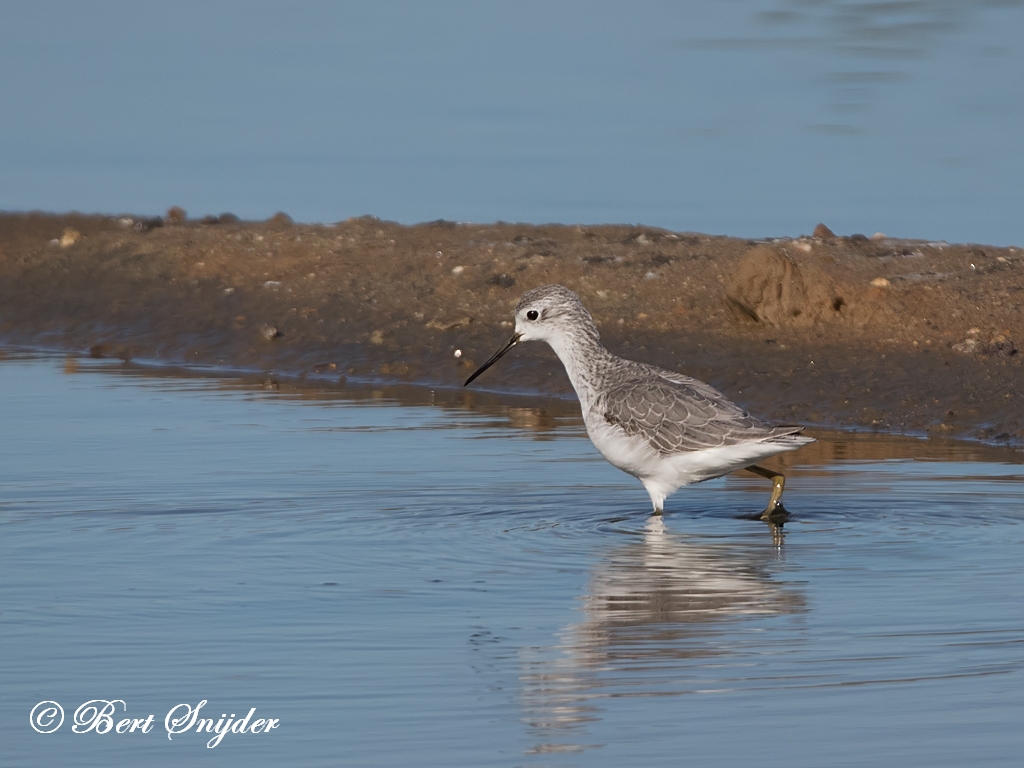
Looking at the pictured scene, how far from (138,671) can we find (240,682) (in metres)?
0.42

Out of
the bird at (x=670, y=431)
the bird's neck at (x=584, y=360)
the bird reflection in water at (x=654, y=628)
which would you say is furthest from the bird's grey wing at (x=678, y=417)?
the bird reflection in water at (x=654, y=628)

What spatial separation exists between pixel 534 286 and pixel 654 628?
858cm

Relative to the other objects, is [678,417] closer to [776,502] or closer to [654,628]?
[776,502]

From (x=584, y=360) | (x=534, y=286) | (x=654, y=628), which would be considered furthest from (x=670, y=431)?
(x=534, y=286)

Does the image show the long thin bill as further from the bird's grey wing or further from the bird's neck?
the bird's grey wing

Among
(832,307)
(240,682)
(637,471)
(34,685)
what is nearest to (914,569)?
(637,471)

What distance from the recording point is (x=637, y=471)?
943 centimetres

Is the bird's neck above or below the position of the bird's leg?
above

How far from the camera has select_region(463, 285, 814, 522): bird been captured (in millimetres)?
9141

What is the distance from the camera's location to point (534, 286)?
1533 cm

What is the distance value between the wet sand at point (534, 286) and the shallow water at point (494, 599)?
134 centimetres

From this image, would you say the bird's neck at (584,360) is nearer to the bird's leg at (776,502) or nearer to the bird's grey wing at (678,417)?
the bird's grey wing at (678,417)

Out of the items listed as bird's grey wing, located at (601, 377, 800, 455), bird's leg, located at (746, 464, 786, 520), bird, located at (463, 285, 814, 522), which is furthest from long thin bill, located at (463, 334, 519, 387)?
bird's leg, located at (746, 464, 786, 520)

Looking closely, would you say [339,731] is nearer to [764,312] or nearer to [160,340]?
[764,312]
